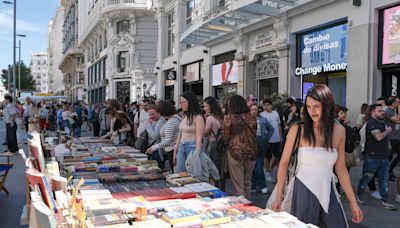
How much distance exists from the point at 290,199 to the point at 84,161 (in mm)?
3359

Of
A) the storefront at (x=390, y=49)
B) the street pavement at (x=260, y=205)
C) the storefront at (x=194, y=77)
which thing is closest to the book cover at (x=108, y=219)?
the street pavement at (x=260, y=205)

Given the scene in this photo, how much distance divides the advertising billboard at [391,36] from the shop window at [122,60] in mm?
27187

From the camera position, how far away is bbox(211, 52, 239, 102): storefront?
1777 centimetres

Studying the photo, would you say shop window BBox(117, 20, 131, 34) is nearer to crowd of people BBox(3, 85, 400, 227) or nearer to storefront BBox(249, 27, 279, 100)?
storefront BBox(249, 27, 279, 100)

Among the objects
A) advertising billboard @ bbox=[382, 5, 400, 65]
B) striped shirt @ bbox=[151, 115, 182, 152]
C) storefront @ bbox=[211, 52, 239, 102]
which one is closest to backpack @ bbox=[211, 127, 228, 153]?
striped shirt @ bbox=[151, 115, 182, 152]

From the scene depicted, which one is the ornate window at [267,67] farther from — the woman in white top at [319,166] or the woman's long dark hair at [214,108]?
the woman in white top at [319,166]

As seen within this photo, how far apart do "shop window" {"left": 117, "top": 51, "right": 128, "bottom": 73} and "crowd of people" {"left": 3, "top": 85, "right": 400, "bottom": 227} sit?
23273mm

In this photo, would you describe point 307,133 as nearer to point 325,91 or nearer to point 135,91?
point 325,91

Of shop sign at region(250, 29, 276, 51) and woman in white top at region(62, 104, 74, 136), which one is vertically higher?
shop sign at region(250, 29, 276, 51)

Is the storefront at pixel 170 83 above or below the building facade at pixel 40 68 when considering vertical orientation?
below

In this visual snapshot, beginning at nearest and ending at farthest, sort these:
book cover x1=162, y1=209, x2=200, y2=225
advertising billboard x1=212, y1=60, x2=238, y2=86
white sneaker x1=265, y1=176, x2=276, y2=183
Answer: book cover x1=162, y1=209, x2=200, y2=225, white sneaker x1=265, y1=176, x2=276, y2=183, advertising billboard x1=212, y1=60, x2=238, y2=86

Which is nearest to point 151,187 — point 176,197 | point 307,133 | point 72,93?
point 176,197

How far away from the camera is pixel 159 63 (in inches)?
1065

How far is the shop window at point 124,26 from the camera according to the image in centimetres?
3531
